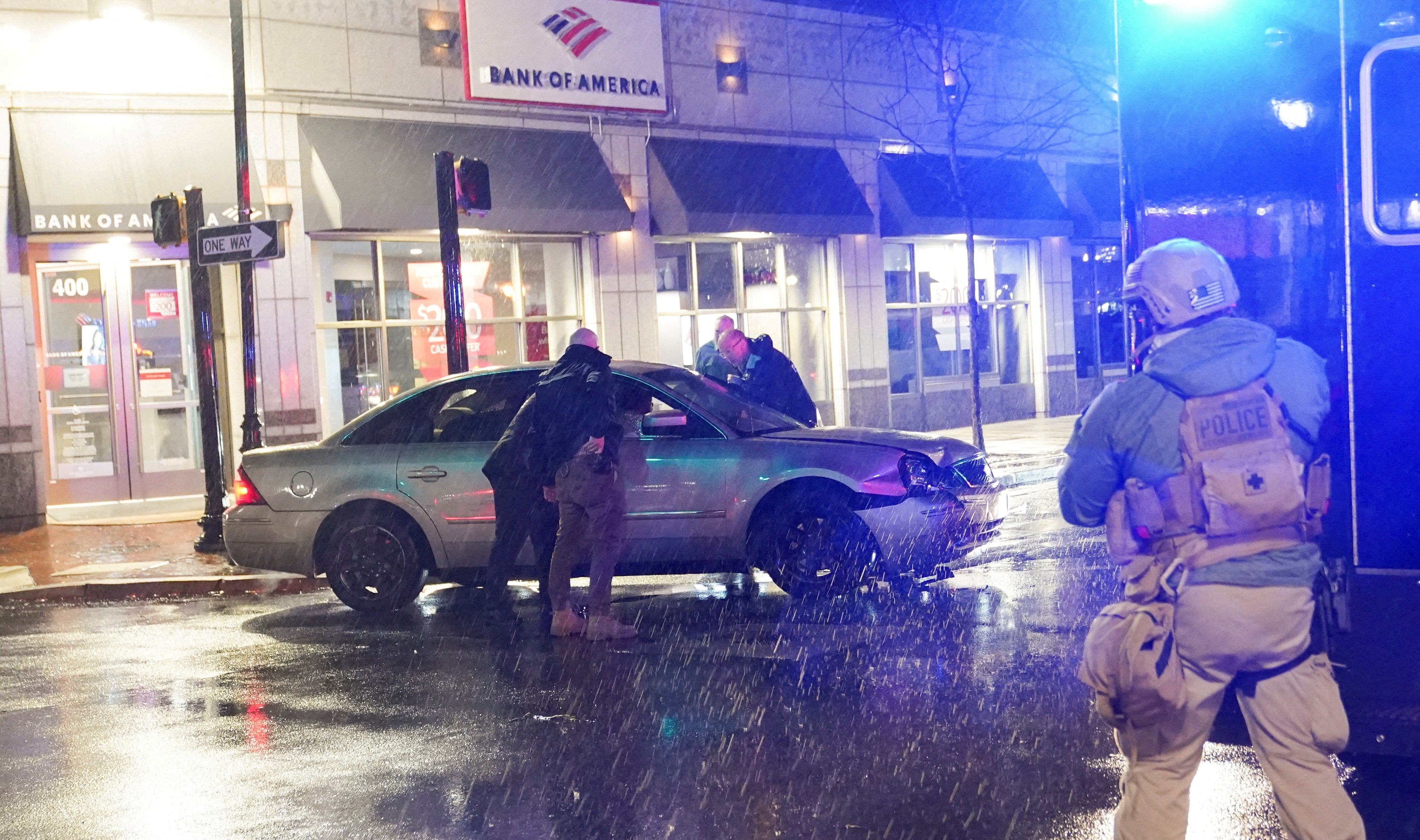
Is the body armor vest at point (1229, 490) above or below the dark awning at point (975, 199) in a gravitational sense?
below

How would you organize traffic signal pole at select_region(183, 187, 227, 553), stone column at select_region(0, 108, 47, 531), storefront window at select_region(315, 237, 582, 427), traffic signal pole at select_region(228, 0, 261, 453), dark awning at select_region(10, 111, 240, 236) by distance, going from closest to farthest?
traffic signal pole at select_region(228, 0, 261, 453), traffic signal pole at select_region(183, 187, 227, 553), dark awning at select_region(10, 111, 240, 236), stone column at select_region(0, 108, 47, 531), storefront window at select_region(315, 237, 582, 427)

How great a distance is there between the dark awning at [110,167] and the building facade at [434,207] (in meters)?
0.03

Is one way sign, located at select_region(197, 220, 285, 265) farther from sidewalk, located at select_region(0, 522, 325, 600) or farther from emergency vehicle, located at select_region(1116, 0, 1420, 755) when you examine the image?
emergency vehicle, located at select_region(1116, 0, 1420, 755)

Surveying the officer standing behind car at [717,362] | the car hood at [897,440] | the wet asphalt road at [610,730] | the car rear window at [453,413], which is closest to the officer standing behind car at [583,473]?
the wet asphalt road at [610,730]

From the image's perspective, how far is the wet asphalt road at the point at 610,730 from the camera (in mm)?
4898

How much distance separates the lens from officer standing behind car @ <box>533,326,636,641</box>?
8031 mm

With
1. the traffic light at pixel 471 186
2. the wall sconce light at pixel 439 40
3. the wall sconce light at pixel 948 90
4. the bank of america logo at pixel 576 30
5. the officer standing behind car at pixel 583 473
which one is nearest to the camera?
the officer standing behind car at pixel 583 473

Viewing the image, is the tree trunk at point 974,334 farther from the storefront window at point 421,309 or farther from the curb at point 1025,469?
the storefront window at point 421,309

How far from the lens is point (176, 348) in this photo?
56.6ft

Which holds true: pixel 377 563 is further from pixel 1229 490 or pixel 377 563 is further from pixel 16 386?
pixel 16 386

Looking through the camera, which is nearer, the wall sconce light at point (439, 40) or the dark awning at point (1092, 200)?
the wall sconce light at point (439, 40)

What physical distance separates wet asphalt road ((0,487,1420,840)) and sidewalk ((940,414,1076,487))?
5523 mm

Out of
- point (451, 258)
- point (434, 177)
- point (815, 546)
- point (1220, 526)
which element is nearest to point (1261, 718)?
point (1220, 526)

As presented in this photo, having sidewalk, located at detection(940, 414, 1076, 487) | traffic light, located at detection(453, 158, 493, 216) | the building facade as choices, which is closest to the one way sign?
traffic light, located at detection(453, 158, 493, 216)
